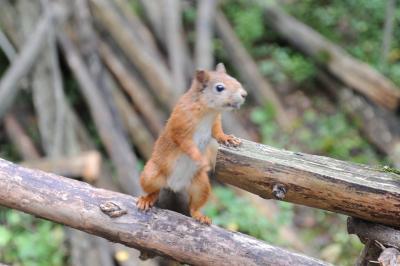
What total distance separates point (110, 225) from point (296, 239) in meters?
2.99

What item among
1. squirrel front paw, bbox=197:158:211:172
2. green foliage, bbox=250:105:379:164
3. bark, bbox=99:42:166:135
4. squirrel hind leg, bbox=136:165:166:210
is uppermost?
green foliage, bbox=250:105:379:164

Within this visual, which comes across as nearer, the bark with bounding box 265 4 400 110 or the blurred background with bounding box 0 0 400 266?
the blurred background with bounding box 0 0 400 266

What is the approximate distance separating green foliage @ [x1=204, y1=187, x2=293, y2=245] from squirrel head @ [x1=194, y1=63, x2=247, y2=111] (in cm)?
201

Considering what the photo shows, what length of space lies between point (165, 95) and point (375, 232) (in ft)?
12.6

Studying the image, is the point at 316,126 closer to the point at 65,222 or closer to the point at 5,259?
the point at 5,259

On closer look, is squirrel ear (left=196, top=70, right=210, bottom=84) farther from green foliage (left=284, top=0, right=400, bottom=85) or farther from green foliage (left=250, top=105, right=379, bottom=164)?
green foliage (left=284, top=0, right=400, bottom=85)

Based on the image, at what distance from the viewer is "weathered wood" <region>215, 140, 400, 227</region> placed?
2.67 metres

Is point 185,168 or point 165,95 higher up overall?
point 165,95

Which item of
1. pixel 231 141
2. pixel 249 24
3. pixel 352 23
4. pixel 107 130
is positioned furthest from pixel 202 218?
pixel 352 23

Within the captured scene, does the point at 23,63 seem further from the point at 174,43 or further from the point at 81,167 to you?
the point at 174,43

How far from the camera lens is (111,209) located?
→ 2961mm

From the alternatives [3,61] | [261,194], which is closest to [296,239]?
[261,194]

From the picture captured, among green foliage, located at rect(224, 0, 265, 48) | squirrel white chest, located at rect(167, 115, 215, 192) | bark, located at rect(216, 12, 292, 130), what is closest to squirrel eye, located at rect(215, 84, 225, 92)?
squirrel white chest, located at rect(167, 115, 215, 192)

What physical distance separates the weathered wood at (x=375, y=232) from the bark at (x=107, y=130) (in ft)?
9.87
